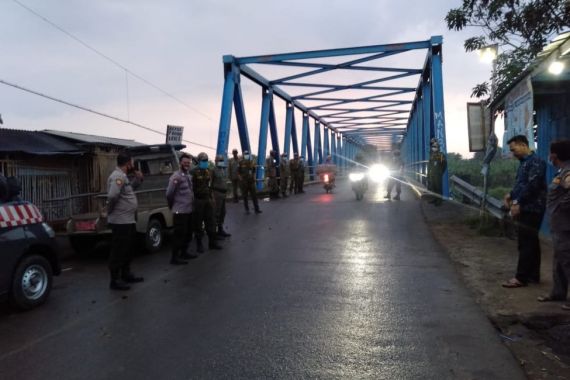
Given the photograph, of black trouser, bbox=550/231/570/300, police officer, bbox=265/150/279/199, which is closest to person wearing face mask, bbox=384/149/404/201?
police officer, bbox=265/150/279/199

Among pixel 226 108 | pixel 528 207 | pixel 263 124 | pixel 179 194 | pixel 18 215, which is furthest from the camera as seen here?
pixel 263 124

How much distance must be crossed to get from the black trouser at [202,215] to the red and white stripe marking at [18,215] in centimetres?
284

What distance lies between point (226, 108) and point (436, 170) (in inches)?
325

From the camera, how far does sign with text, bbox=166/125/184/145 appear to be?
47.5ft

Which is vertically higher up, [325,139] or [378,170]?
[325,139]

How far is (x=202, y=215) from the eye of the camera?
25.9 ft

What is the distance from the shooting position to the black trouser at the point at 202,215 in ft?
25.7

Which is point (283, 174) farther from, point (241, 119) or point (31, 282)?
point (31, 282)

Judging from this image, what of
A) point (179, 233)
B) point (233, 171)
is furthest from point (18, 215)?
point (233, 171)

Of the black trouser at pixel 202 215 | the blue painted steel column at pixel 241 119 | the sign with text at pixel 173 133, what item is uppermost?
the blue painted steel column at pixel 241 119

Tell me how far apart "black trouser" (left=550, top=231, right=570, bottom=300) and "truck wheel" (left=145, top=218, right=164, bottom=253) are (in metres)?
5.95

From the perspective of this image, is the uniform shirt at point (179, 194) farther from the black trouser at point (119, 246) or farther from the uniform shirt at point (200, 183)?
the black trouser at point (119, 246)

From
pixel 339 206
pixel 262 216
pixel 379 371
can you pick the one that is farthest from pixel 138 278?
pixel 339 206

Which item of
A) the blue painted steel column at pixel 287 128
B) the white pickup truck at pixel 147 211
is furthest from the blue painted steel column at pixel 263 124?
the white pickup truck at pixel 147 211
